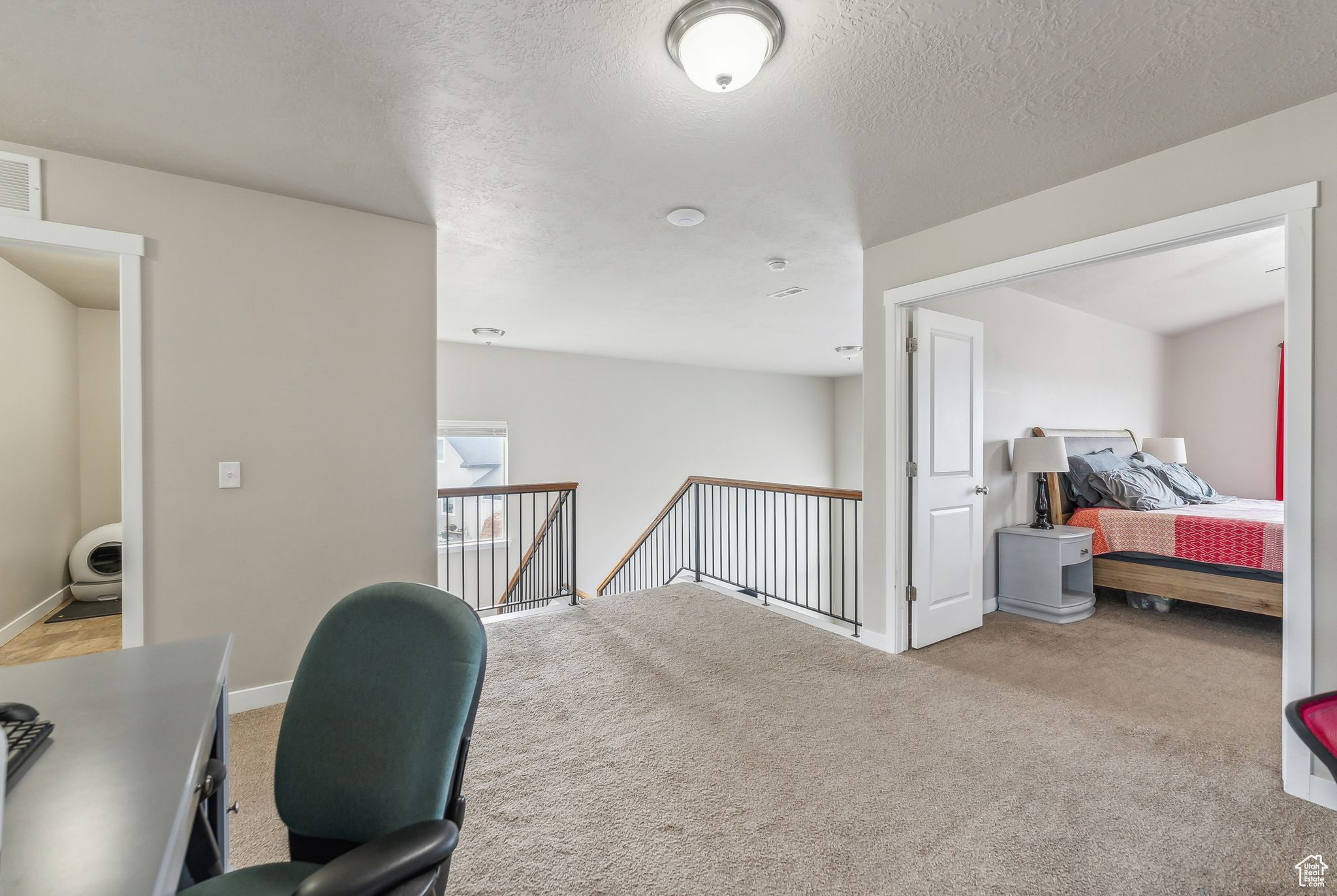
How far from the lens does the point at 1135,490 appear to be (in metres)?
4.44

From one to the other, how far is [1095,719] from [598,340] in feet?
16.4

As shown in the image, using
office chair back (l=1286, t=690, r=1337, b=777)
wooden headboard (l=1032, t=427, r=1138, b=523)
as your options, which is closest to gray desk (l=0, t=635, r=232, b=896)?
office chair back (l=1286, t=690, r=1337, b=777)

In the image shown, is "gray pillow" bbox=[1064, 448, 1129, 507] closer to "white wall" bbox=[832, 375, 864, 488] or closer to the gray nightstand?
the gray nightstand

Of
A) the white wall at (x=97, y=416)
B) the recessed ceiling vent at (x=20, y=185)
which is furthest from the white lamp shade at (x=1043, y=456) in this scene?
the white wall at (x=97, y=416)

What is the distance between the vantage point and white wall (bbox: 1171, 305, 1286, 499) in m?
5.60

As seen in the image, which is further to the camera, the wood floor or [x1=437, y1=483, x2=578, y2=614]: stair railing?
[x1=437, y1=483, x2=578, y2=614]: stair railing

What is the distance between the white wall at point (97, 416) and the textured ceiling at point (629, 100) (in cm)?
314

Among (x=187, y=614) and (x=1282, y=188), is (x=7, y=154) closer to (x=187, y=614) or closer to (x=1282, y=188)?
(x=187, y=614)

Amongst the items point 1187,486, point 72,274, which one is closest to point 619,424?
point 72,274

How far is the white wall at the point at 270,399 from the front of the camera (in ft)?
7.84

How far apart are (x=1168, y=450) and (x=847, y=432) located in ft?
14.1

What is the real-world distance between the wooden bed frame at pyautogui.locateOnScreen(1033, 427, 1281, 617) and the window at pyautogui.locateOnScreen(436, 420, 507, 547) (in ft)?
17.1

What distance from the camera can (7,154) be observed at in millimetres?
2121

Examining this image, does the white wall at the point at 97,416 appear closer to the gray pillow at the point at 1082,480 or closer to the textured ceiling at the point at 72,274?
the textured ceiling at the point at 72,274
